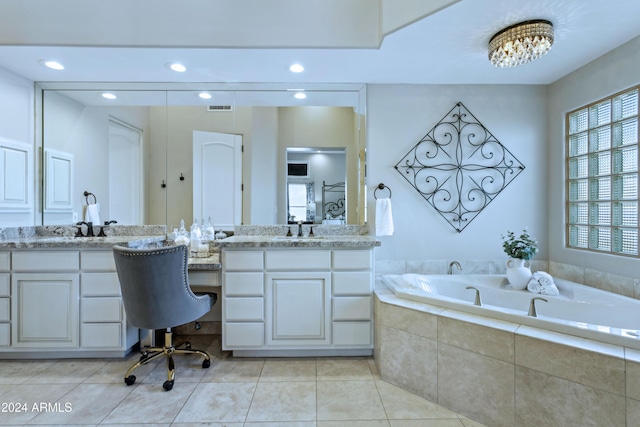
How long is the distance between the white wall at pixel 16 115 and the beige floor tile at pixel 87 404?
155 centimetres

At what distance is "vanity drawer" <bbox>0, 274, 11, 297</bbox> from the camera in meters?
2.14

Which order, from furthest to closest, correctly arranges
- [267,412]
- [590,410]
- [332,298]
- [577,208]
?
[577,208], [332,298], [267,412], [590,410]

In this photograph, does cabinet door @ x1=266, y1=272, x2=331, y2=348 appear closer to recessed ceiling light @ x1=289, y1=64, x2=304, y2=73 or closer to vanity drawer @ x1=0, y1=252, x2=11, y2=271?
recessed ceiling light @ x1=289, y1=64, x2=304, y2=73

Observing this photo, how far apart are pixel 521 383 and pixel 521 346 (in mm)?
181

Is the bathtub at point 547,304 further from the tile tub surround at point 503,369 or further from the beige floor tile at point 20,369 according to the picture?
the beige floor tile at point 20,369

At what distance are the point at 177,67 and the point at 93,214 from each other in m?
1.55

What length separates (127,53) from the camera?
2.09 metres

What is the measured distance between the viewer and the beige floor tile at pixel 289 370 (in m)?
1.98

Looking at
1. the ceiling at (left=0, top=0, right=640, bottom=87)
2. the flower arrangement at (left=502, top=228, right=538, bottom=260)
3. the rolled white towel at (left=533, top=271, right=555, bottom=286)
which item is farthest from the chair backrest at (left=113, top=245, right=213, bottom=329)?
the rolled white towel at (left=533, top=271, right=555, bottom=286)

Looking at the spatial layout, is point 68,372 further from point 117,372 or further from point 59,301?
point 59,301

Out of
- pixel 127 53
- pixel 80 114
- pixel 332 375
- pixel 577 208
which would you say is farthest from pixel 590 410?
pixel 80 114

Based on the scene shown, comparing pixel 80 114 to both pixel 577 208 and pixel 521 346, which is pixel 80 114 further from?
pixel 577 208

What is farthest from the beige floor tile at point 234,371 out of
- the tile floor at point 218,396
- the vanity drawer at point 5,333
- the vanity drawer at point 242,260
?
the vanity drawer at point 5,333

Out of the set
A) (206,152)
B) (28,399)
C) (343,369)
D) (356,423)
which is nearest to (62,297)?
(28,399)
